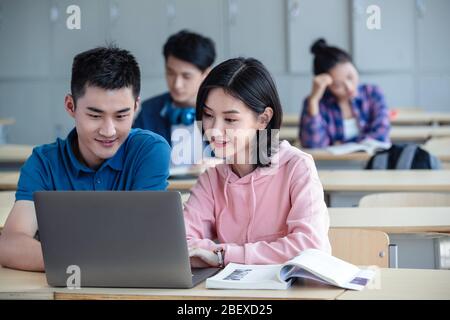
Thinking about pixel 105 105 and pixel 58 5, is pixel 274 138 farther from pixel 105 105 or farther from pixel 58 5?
pixel 58 5

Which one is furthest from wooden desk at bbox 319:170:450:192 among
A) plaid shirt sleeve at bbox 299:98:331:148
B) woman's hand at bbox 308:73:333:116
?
woman's hand at bbox 308:73:333:116

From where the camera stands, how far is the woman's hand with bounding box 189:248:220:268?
187cm

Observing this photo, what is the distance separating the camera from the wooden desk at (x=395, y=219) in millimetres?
2408

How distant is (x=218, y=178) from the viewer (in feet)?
6.84

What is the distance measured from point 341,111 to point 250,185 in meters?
2.74

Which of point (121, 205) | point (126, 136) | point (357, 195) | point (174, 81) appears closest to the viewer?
point (121, 205)

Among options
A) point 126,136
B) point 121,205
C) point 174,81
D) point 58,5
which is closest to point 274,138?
point 126,136

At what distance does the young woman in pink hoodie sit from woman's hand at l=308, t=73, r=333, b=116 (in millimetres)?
2666

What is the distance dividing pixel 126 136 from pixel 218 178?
0.81ft

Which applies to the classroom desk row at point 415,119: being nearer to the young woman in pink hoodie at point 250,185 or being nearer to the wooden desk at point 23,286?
the young woman in pink hoodie at point 250,185

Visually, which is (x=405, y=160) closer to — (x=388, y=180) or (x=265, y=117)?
(x=388, y=180)

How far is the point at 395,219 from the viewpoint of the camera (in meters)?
2.51

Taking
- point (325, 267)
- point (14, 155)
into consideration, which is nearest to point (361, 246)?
point (325, 267)

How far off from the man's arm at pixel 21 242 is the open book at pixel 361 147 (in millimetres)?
2386
